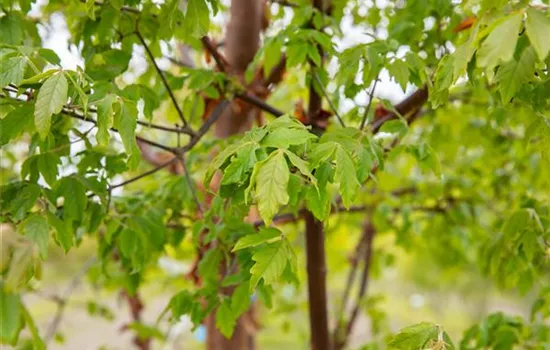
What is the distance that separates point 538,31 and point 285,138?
0.21m

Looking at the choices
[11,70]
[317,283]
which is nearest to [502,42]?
[11,70]

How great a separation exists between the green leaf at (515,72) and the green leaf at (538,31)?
0.16ft

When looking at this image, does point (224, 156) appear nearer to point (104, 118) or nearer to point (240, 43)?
point (104, 118)

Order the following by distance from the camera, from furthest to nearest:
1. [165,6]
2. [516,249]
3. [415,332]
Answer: [516,249] → [165,6] → [415,332]

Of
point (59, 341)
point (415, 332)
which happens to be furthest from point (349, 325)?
point (415, 332)

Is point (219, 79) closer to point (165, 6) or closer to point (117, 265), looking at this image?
point (165, 6)

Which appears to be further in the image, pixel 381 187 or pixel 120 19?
pixel 381 187

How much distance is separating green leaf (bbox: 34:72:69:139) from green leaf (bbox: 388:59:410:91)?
38 centimetres

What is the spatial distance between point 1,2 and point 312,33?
0.40 metres

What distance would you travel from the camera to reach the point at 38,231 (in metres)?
0.61

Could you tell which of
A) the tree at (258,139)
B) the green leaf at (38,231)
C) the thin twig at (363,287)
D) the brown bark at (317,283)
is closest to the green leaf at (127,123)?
the tree at (258,139)

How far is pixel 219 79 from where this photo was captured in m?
0.91

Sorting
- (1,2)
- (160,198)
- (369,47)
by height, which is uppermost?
(1,2)

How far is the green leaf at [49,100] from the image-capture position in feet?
1.73
